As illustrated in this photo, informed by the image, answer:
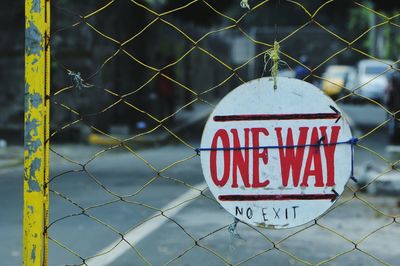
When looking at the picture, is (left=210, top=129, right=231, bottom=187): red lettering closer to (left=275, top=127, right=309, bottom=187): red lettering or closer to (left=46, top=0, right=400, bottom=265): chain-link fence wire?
(left=46, top=0, right=400, bottom=265): chain-link fence wire

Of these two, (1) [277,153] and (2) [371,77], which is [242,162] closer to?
(1) [277,153]

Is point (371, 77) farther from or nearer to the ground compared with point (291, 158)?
nearer to the ground

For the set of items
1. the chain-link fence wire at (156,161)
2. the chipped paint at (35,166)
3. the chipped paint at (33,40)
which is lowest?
the chain-link fence wire at (156,161)

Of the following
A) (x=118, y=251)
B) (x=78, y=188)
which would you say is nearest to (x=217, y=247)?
(x=118, y=251)

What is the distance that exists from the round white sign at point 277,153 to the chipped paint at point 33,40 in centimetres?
63

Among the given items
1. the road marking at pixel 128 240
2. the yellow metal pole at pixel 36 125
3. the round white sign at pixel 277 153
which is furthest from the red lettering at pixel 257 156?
the road marking at pixel 128 240

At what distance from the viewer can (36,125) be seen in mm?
2854

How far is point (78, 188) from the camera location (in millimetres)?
11336

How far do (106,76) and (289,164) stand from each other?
64.4 feet

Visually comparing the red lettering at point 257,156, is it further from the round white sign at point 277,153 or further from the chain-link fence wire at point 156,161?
the chain-link fence wire at point 156,161

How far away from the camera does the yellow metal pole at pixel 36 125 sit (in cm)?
284

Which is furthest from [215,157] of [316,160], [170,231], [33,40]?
[170,231]

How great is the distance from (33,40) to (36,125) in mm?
288

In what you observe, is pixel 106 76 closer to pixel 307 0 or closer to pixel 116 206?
pixel 116 206
